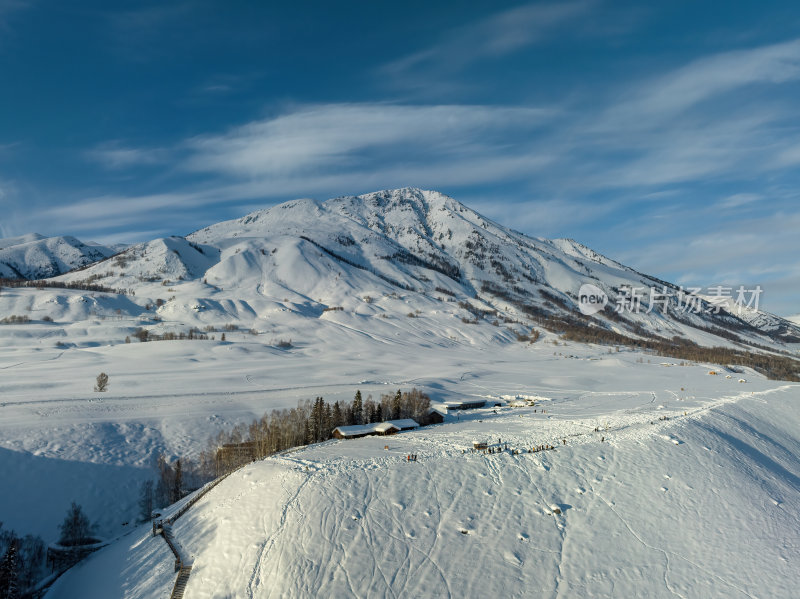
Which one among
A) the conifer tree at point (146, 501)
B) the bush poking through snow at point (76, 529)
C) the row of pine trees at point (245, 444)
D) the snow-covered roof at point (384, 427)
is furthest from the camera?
the snow-covered roof at point (384, 427)

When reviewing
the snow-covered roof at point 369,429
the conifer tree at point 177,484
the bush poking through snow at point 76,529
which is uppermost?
the snow-covered roof at point 369,429

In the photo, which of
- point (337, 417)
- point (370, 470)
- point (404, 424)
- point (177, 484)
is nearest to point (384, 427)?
point (404, 424)

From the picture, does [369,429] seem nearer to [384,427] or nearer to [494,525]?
[384,427]

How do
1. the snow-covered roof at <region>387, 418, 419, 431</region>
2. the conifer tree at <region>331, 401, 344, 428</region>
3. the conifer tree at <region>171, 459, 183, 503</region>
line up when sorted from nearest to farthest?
the conifer tree at <region>171, 459, 183, 503</region>, the snow-covered roof at <region>387, 418, 419, 431</region>, the conifer tree at <region>331, 401, 344, 428</region>

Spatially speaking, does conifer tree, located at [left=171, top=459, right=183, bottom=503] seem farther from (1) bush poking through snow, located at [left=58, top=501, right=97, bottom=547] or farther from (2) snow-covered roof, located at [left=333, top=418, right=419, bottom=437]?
(2) snow-covered roof, located at [left=333, top=418, right=419, bottom=437]

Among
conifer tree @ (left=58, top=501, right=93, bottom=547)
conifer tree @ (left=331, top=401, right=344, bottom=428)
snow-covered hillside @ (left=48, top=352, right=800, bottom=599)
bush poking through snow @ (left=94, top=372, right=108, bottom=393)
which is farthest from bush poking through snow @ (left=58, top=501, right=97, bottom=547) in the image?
bush poking through snow @ (left=94, top=372, right=108, bottom=393)

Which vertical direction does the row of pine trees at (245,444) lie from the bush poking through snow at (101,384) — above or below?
below

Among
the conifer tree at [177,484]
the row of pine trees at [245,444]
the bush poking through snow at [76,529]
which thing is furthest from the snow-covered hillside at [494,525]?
the row of pine trees at [245,444]

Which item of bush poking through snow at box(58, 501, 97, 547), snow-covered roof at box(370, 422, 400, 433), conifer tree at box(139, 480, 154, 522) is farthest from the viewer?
snow-covered roof at box(370, 422, 400, 433)

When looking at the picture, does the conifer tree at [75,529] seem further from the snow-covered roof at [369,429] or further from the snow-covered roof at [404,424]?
the snow-covered roof at [404,424]

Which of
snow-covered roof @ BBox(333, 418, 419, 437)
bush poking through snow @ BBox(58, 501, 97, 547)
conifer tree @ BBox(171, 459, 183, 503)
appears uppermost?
snow-covered roof @ BBox(333, 418, 419, 437)

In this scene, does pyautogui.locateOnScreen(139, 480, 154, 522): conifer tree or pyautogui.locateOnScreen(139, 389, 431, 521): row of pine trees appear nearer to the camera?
pyautogui.locateOnScreen(139, 480, 154, 522): conifer tree

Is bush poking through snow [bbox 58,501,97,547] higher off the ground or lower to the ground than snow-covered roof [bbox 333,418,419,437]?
lower

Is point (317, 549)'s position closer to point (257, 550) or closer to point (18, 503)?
point (257, 550)
